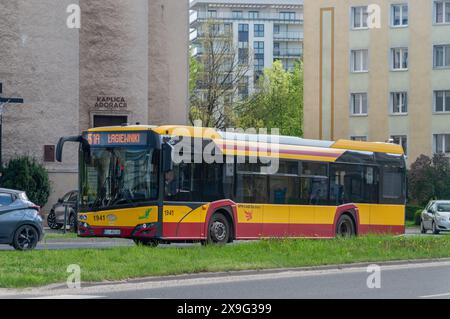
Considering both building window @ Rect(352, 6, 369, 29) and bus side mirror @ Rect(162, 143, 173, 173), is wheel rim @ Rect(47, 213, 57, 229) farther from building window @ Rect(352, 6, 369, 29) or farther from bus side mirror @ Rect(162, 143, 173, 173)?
building window @ Rect(352, 6, 369, 29)

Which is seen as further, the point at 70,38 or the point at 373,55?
the point at 373,55

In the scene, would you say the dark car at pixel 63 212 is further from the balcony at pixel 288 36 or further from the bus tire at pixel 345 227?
the balcony at pixel 288 36

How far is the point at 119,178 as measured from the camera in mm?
26844

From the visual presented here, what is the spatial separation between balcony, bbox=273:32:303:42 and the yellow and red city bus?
425 ft

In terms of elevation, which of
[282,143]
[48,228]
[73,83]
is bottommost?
[48,228]

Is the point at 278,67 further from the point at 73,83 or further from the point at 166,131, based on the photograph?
the point at 166,131

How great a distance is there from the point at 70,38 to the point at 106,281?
105 feet

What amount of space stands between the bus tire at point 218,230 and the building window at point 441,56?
1925 inches

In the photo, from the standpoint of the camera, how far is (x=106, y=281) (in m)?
18.9

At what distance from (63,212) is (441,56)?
38.9 meters

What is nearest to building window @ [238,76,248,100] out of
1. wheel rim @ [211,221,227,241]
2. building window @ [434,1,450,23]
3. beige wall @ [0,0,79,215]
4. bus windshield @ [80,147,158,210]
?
building window @ [434,1,450,23]

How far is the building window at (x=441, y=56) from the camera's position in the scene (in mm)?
74812

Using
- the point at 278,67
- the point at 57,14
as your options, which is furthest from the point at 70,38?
the point at 278,67

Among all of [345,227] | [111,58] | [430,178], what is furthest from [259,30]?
[345,227]
